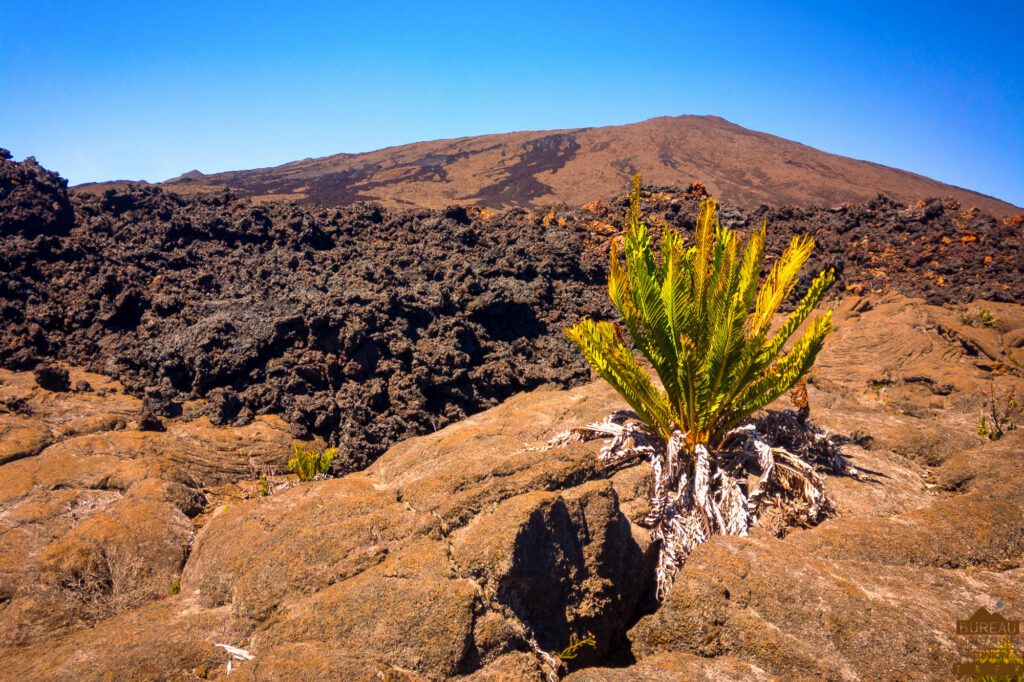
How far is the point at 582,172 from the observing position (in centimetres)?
3566

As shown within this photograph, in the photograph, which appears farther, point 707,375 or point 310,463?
point 310,463

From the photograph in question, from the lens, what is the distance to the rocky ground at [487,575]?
2529 mm

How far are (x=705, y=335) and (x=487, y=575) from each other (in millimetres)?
2979

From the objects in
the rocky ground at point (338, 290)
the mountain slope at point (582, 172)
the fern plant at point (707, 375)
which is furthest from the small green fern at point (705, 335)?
the mountain slope at point (582, 172)

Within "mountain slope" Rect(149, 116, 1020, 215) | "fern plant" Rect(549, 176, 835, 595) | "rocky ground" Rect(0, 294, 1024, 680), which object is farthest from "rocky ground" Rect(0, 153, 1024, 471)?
"mountain slope" Rect(149, 116, 1020, 215)

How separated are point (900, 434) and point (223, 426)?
8.19 meters

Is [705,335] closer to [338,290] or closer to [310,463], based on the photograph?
[310,463]

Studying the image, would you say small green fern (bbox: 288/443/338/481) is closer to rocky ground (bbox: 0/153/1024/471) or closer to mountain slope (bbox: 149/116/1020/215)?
rocky ground (bbox: 0/153/1024/471)

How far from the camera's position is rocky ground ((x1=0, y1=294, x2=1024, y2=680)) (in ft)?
8.30

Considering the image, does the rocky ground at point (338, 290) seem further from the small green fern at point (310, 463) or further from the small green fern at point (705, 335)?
the small green fern at point (705, 335)

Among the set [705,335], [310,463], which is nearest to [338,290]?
[310,463]

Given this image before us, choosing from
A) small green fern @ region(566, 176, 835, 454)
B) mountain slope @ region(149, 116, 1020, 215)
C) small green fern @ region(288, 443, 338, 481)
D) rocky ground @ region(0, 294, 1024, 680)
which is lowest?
small green fern @ region(288, 443, 338, 481)

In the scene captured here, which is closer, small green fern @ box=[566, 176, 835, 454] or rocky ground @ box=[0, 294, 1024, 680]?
rocky ground @ box=[0, 294, 1024, 680]

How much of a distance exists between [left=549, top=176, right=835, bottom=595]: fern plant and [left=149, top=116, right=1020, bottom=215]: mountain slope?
2223 cm
